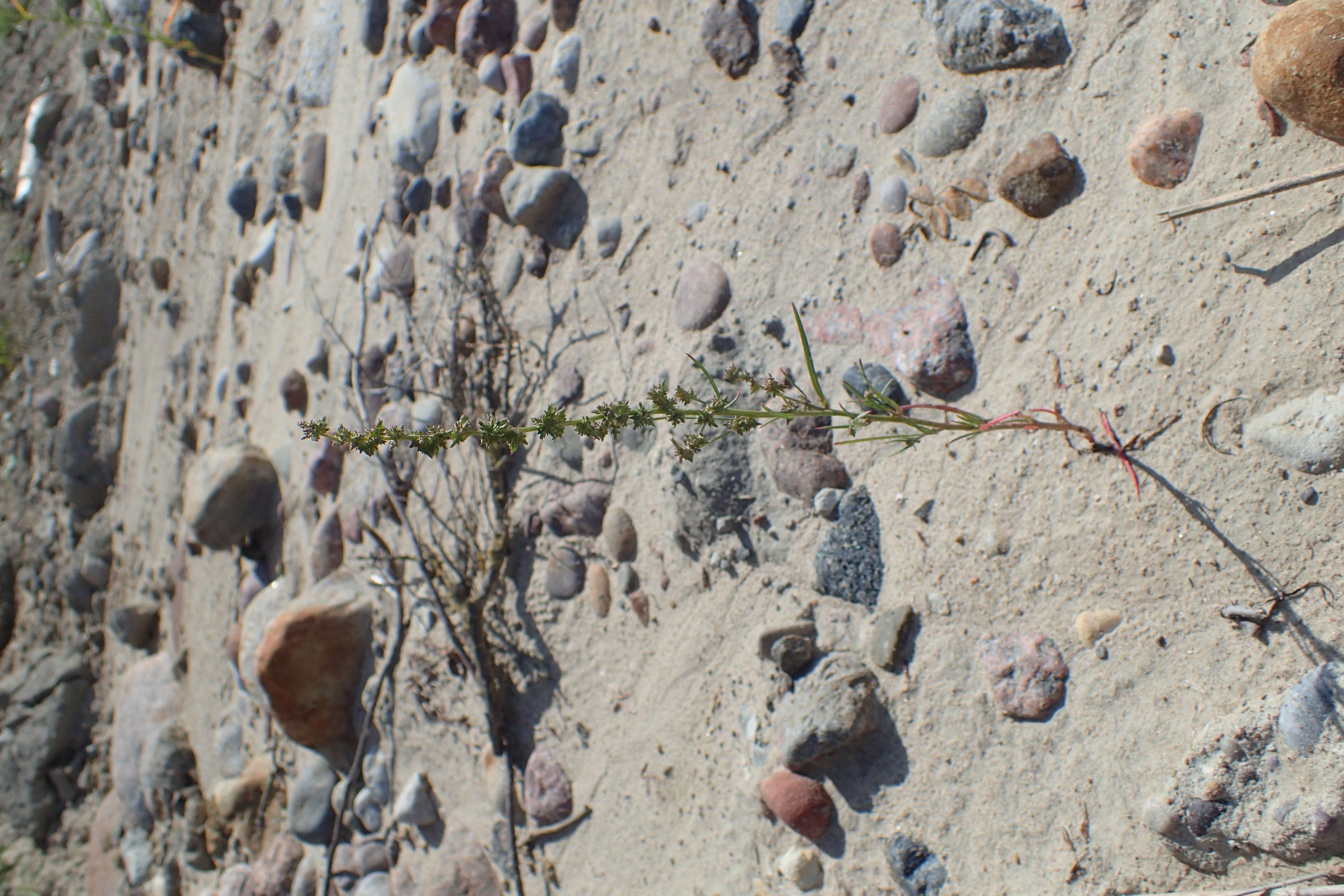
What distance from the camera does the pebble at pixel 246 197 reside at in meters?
3.32

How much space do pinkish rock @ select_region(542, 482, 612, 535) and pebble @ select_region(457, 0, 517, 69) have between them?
119cm

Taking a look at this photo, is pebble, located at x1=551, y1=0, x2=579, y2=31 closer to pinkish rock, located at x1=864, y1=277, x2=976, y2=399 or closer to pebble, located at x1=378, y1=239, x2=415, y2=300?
pebble, located at x1=378, y1=239, x2=415, y2=300

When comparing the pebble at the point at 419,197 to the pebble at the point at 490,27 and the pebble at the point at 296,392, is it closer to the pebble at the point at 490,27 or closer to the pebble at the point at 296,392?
the pebble at the point at 490,27

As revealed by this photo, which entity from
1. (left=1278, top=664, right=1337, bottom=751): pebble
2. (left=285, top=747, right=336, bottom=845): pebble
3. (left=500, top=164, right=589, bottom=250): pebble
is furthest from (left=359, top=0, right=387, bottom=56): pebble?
(left=1278, top=664, right=1337, bottom=751): pebble

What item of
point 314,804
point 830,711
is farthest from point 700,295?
point 314,804

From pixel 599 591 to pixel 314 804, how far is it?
1136 mm

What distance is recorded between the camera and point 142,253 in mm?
4074

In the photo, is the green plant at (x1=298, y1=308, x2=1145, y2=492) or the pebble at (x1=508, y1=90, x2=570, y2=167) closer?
the green plant at (x1=298, y1=308, x2=1145, y2=492)

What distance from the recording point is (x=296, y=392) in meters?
2.88

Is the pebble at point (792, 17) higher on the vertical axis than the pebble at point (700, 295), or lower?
higher

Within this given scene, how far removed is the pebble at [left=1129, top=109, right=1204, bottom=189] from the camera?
1390mm

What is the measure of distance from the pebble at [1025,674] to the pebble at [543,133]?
1498mm

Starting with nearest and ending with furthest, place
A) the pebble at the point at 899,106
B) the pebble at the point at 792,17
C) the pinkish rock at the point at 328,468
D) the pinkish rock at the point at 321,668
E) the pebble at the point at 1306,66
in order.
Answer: the pebble at the point at 1306,66
the pebble at the point at 899,106
the pebble at the point at 792,17
the pinkish rock at the point at 321,668
the pinkish rock at the point at 328,468

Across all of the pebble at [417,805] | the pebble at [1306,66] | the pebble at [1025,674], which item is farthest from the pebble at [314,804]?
the pebble at [1306,66]
